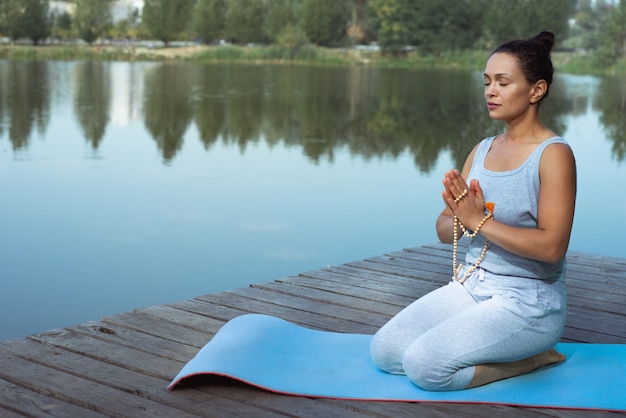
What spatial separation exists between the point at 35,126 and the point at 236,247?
7.06 m

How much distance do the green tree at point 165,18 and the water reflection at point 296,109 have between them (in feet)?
37.7

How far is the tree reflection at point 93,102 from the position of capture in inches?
481

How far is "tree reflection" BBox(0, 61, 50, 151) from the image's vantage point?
38.4 ft

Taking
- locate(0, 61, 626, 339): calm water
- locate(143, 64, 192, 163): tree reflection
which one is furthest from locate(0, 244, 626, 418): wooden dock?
locate(143, 64, 192, 163): tree reflection

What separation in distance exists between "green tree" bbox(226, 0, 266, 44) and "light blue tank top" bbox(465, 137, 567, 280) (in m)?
34.3

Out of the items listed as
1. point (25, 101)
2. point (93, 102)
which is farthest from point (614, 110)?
point (25, 101)

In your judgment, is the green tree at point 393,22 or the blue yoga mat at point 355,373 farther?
the green tree at point 393,22

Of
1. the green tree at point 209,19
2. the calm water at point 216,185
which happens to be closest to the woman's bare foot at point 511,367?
the calm water at point 216,185

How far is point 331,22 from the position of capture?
36.0 m

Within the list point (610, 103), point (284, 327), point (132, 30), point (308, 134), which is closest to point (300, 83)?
point (610, 103)

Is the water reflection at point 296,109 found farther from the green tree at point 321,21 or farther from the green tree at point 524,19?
the green tree at point 321,21

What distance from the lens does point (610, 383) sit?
8.45 ft

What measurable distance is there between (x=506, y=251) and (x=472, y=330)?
0.81ft

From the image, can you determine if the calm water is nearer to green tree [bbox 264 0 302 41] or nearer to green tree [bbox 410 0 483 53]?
green tree [bbox 410 0 483 53]
